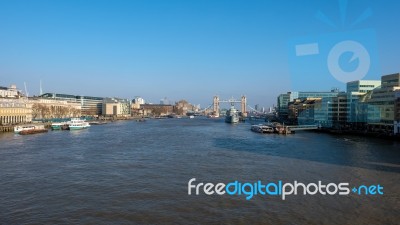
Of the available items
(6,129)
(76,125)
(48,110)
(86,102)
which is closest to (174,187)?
(6,129)

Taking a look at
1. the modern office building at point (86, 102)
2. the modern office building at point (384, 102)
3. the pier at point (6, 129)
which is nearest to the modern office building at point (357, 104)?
the modern office building at point (384, 102)

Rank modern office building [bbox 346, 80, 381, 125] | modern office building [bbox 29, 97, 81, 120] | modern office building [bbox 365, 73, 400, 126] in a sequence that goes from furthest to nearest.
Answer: modern office building [bbox 29, 97, 81, 120] < modern office building [bbox 346, 80, 381, 125] < modern office building [bbox 365, 73, 400, 126]

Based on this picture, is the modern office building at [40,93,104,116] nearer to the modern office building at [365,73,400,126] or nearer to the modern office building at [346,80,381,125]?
the modern office building at [346,80,381,125]

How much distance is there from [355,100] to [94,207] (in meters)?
30.2

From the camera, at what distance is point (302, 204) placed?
23.1 feet

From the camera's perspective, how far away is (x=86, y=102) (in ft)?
259

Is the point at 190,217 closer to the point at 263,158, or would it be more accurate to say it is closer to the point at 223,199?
the point at 223,199

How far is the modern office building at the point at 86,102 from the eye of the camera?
72.5 metres

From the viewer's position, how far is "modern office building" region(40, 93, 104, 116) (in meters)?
72.5

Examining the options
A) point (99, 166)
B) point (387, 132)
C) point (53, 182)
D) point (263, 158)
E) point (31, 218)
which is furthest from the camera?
point (387, 132)

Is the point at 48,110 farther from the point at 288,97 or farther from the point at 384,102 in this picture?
the point at 384,102

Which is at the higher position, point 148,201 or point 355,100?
point 355,100

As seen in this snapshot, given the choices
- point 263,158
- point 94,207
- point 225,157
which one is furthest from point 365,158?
point 94,207

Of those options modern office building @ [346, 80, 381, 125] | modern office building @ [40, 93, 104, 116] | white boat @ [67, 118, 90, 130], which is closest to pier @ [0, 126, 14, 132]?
white boat @ [67, 118, 90, 130]
